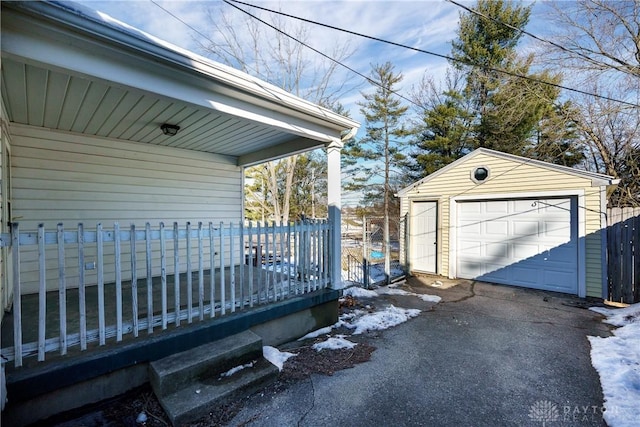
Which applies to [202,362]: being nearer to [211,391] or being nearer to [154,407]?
[211,391]

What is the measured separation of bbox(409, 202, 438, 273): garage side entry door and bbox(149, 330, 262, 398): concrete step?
19.7 ft

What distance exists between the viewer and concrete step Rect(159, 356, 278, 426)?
2.10 metres

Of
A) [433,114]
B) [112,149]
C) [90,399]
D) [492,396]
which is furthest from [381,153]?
[90,399]

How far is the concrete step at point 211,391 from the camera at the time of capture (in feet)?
6.89

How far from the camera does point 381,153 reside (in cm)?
1580

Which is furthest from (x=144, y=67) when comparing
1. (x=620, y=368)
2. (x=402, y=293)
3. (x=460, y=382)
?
(x=402, y=293)

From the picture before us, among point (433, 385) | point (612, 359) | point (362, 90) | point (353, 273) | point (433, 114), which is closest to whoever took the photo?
point (433, 385)

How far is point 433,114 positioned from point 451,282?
30.2 ft

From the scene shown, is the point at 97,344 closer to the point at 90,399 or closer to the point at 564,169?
the point at 90,399

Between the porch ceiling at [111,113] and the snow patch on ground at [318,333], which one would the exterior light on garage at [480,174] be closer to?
the porch ceiling at [111,113]

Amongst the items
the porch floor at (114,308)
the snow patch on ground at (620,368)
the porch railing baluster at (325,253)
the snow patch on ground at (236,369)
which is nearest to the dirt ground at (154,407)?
the snow patch on ground at (236,369)

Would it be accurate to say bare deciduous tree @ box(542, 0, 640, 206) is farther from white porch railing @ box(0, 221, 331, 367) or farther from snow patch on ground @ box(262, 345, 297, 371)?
snow patch on ground @ box(262, 345, 297, 371)

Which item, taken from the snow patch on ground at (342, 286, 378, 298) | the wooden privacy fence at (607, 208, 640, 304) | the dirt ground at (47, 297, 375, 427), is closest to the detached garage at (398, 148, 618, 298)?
the wooden privacy fence at (607, 208, 640, 304)

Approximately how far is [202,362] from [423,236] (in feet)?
21.9
